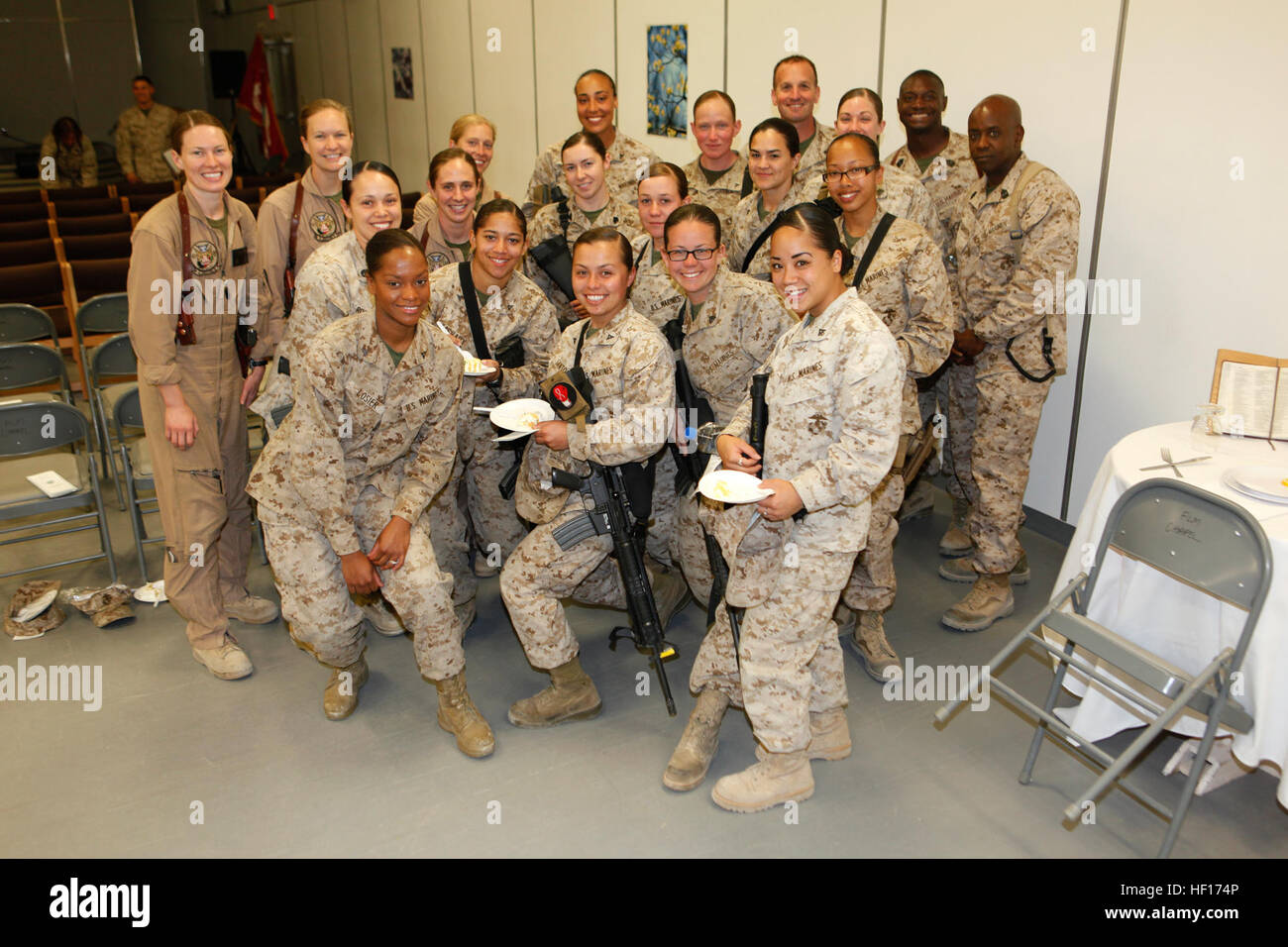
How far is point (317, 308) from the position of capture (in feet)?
10.7

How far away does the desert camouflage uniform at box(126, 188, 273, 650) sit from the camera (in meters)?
3.23

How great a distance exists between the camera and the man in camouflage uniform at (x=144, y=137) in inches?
429

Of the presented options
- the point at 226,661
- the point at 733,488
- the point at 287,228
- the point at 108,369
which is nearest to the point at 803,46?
the point at 287,228

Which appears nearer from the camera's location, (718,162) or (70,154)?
(718,162)

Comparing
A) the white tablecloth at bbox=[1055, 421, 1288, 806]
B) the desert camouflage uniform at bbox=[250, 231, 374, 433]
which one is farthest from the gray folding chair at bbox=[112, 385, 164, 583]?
the white tablecloth at bbox=[1055, 421, 1288, 806]

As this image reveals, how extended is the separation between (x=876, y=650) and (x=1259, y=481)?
1.38m

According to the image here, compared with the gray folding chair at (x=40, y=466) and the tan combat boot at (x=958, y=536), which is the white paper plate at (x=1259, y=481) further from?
the gray folding chair at (x=40, y=466)

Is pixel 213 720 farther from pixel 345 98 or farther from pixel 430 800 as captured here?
pixel 345 98

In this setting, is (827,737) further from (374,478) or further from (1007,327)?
(1007,327)

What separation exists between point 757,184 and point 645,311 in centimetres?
72

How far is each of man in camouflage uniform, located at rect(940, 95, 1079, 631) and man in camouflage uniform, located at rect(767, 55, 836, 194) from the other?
0.73m

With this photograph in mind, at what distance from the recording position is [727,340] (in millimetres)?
3209

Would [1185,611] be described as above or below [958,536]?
above

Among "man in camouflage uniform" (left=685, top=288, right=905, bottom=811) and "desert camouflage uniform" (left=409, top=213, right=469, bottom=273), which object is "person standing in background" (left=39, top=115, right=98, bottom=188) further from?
"man in camouflage uniform" (left=685, top=288, right=905, bottom=811)
